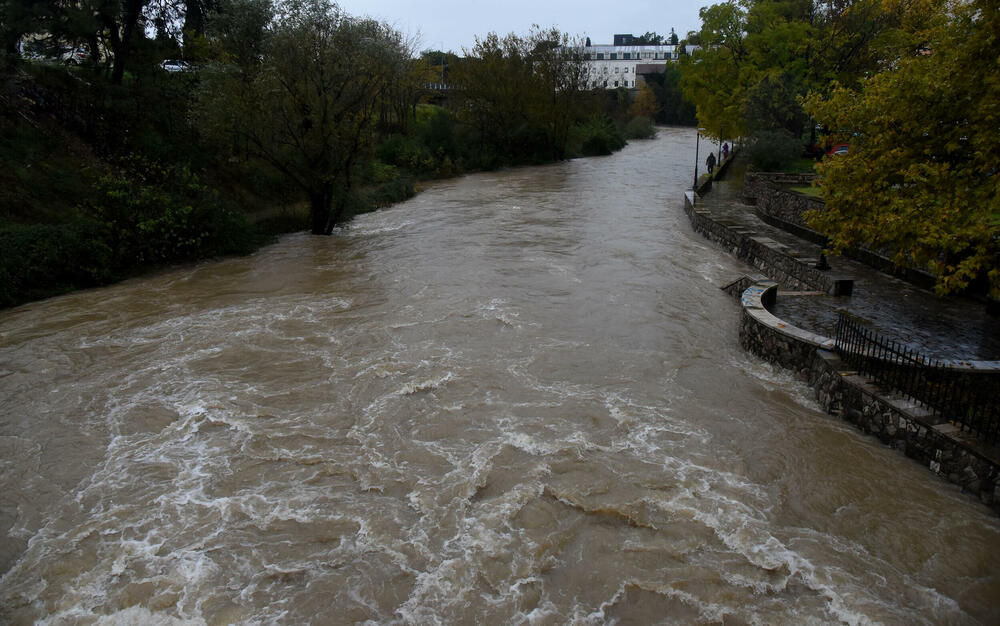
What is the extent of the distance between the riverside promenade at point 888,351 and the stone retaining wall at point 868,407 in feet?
0.04

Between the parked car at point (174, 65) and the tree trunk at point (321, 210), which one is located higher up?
the parked car at point (174, 65)

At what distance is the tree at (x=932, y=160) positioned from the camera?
8.52 meters

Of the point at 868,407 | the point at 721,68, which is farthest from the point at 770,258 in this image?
the point at 721,68

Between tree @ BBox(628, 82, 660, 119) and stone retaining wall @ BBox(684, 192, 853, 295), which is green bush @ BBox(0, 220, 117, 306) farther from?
tree @ BBox(628, 82, 660, 119)

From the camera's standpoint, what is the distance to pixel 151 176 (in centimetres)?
2073

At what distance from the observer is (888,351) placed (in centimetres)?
997

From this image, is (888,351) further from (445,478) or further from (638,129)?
(638,129)

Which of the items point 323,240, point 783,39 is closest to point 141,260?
point 323,240

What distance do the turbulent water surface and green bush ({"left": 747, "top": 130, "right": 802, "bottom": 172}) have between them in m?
17.2


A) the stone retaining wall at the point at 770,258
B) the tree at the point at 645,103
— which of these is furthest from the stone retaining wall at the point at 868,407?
the tree at the point at 645,103

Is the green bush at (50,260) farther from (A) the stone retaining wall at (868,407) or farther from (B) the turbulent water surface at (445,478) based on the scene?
(A) the stone retaining wall at (868,407)

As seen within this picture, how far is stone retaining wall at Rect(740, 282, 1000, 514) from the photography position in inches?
304

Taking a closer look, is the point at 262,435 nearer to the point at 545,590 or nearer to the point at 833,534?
the point at 545,590

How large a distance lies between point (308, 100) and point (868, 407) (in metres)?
17.8
